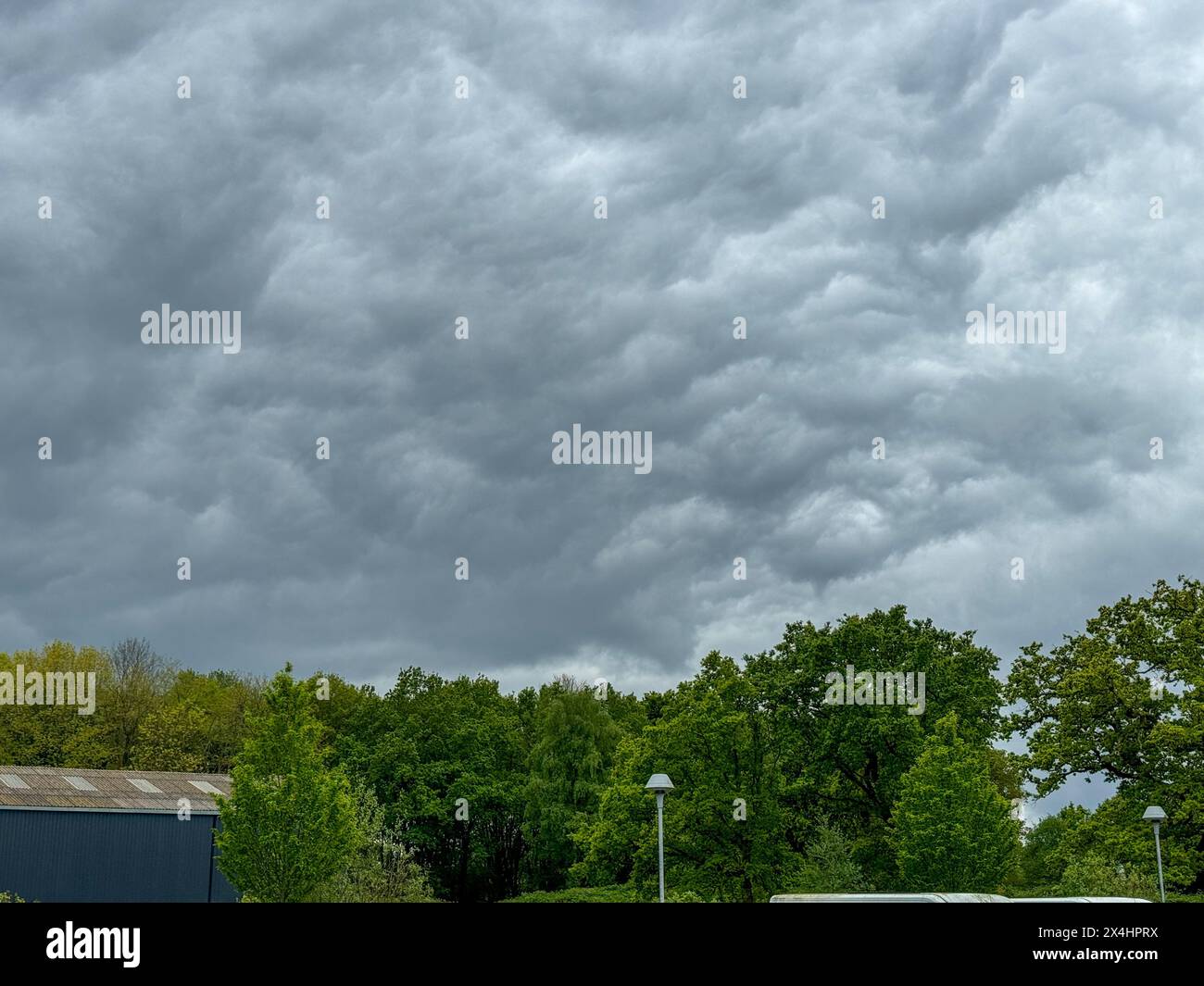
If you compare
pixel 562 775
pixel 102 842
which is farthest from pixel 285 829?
pixel 562 775

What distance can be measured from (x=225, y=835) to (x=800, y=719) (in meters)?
26.6

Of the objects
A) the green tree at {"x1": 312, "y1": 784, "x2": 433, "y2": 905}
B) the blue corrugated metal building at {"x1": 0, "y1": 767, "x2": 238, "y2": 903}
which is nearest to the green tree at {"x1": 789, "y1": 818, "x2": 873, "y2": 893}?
the green tree at {"x1": 312, "y1": 784, "x2": 433, "y2": 905}

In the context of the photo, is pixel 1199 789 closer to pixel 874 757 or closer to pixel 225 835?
pixel 874 757

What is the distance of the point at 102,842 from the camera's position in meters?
57.3

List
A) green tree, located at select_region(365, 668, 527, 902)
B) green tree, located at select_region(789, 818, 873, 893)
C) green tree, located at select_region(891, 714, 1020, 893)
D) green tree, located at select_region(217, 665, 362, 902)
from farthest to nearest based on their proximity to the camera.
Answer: green tree, located at select_region(365, 668, 527, 902) < green tree, located at select_region(789, 818, 873, 893) < green tree, located at select_region(891, 714, 1020, 893) < green tree, located at select_region(217, 665, 362, 902)

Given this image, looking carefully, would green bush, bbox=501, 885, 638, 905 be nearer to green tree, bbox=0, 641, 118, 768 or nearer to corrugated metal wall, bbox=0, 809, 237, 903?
corrugated metal wall, bbox=0, 809, 237, 903

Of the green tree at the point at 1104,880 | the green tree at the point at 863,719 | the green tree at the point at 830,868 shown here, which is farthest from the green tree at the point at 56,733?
the green tree at the point at 1104,880

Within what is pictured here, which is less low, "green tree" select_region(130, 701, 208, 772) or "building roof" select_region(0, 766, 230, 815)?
"green tree" select_region(130, 701, 208, 772)

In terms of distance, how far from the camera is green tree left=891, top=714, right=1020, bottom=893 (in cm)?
4378

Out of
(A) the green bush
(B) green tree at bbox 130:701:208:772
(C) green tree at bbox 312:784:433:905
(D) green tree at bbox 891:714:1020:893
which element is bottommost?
(A) the green bush

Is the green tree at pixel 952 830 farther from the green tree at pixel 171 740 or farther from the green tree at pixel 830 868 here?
the green tree at pixel 171 740

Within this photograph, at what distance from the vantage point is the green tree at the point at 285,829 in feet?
132

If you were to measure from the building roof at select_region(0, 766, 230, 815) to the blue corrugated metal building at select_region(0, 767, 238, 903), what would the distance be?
0.15 feet
